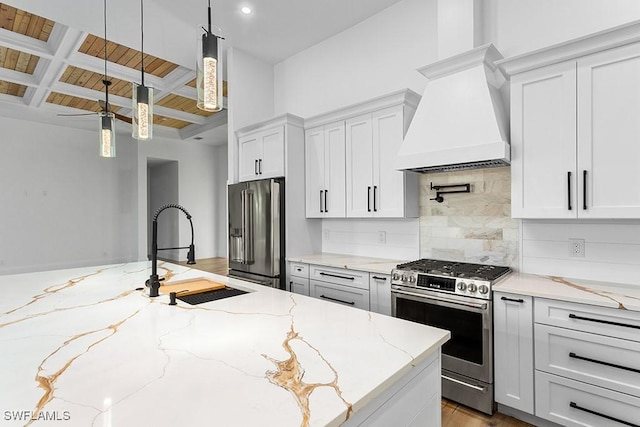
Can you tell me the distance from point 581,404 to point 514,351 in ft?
1.26

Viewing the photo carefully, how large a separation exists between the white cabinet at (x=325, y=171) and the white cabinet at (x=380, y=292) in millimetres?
835

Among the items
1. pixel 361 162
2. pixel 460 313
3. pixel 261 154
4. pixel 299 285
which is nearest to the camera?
pixel 460 313

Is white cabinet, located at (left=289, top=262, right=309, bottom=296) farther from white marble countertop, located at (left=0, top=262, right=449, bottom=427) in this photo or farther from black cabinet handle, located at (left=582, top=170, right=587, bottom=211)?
black cabinet handle, located at (left=582, top=170, right=587, bottom=211)

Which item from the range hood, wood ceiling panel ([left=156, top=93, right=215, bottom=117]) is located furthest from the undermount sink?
wood ceiling panel ([left=156, top=93, right=215, bottom=117])

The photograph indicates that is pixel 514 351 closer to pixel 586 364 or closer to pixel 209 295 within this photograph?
pixel 586 364

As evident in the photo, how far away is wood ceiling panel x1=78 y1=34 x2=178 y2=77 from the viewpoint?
370cm

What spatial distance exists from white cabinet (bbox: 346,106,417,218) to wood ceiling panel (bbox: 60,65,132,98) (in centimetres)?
369

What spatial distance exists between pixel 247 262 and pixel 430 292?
2041 millimetres

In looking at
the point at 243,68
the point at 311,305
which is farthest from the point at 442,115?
the point at 243,68

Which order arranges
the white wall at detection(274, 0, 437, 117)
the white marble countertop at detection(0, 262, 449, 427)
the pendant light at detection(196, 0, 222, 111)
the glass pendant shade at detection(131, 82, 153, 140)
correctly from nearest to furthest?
the white marble countertop at detection(0, 262, 449, 427) → the pendant light at detection(196, 0, 222, 111) → the glass pendant shade at detection(131, 82, 153, 140) → the white wall at detection(274, 0, 437, 117)

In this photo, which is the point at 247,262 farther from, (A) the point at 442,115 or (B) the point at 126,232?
(B) the point at 126,232

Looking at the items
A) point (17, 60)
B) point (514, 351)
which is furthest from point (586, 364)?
point (17, 60)

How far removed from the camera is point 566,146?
207cm

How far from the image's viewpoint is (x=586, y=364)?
1812mm
